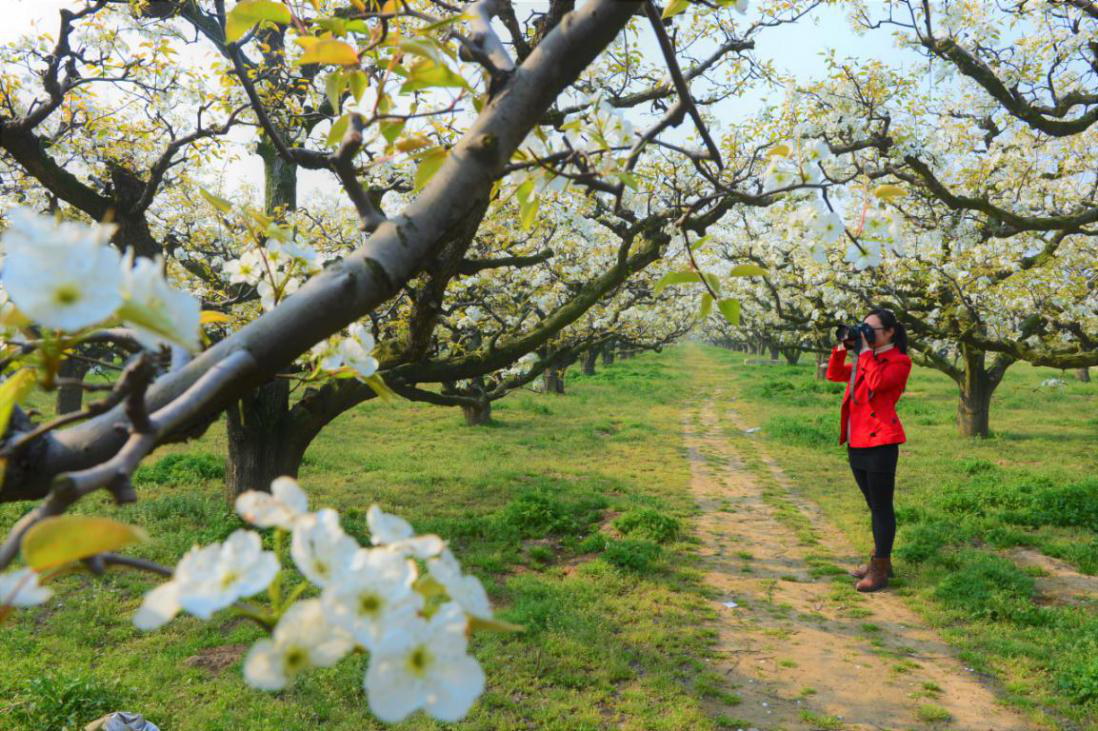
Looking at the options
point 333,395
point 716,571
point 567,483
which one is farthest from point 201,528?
point 716,571

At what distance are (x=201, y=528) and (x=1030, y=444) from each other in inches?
480

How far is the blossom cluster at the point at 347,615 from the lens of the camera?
20.8 inches

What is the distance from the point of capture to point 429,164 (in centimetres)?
103

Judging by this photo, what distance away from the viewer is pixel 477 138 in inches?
35.3

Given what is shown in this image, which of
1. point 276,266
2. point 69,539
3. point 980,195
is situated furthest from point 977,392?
point 69,539

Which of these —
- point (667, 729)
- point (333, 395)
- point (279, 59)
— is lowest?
point (667, 729)

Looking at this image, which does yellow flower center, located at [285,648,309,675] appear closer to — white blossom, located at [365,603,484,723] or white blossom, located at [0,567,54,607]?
white blossom, located at [365,603,484,723]

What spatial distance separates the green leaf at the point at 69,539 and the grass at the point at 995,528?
413cm

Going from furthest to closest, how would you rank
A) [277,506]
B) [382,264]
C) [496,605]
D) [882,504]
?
[882,504], [496,605], [382,264], [277,506]

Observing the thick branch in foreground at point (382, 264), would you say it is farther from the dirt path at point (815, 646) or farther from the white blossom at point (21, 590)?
the dirt path at point (815, 646)

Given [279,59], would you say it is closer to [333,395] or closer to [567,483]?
[333,395]

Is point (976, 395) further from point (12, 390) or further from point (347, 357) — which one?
point (12, 390)

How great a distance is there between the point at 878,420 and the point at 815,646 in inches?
67.0

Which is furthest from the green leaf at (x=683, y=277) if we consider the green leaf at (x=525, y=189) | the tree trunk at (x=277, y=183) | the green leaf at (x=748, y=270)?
the tree trunk at (x=277, y=183)
